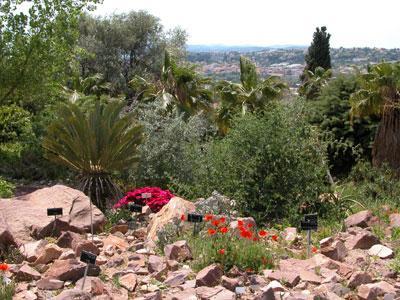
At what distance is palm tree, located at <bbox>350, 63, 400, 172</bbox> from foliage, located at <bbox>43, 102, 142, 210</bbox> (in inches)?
376

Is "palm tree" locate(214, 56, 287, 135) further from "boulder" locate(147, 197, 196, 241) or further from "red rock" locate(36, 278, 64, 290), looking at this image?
"red rock" locate(36, 278, 64, 290)

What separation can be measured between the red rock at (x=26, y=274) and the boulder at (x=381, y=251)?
3464mm

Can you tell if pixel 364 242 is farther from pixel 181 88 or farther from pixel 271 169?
pixel 181 88

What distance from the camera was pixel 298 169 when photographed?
29.1ft

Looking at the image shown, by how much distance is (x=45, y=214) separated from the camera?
25.0 ft

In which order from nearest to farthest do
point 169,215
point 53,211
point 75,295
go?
1. point 75,295
2. point 53,211
3. point 169,215

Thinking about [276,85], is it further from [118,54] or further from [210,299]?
[210,299]

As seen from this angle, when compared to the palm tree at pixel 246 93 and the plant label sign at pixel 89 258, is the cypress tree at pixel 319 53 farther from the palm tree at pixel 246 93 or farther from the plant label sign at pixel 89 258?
the plant label sign at pixel 89 258

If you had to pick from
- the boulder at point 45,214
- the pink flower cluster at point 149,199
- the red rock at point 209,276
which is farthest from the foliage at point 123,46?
the red rock at point 209,276

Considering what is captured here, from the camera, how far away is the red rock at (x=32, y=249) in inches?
248

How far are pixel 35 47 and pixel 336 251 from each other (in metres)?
6.62

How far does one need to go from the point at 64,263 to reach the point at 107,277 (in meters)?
0.43

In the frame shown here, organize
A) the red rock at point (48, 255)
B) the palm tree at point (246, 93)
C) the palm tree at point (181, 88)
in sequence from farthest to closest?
the palm tree at point (246, 93)
the palm tree at point (181, 88)
the red rock at point (48, 255)

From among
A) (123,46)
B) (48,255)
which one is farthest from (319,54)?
(48,255)
